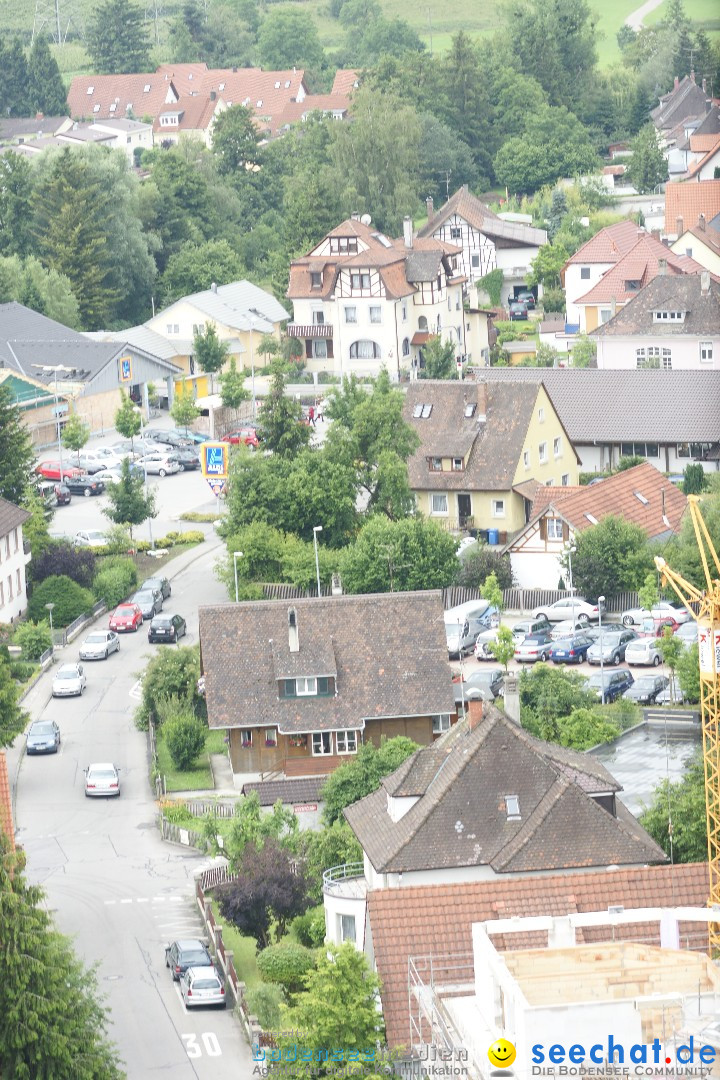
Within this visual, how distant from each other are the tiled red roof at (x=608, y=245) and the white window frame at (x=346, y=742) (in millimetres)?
50931

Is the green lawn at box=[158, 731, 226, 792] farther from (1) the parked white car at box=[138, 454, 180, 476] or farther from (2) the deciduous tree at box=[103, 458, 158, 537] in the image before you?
(1) the parked white car at box=[138, 454, 180, 476]

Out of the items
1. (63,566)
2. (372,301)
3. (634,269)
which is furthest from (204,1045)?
(634,269)

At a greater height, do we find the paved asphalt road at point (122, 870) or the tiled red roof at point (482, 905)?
the tiled red roof at point (482, 905)

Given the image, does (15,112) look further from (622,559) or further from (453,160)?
(622,559)

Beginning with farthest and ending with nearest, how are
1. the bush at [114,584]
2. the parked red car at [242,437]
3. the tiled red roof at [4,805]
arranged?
the parked red car at [242,437] < the bush at [114,584] < the tiled red roof at [4,805]

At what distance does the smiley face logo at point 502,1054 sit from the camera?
2738 cm

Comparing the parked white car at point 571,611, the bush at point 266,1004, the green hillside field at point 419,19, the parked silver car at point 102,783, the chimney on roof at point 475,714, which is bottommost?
the parked silver car at point 102,783

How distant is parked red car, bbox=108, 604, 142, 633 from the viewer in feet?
216

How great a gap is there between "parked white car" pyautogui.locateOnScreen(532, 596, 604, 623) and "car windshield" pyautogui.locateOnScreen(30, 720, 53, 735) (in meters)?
13.8

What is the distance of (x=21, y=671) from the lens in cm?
6256

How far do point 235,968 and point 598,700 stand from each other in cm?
1617

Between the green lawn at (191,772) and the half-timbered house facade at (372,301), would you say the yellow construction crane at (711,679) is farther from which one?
the half-timbered house facade at (372,301)

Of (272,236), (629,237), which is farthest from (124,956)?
(272,236)

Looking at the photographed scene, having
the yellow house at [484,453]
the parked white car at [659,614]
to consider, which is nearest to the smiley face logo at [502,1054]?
the parked white car at [659,614]
